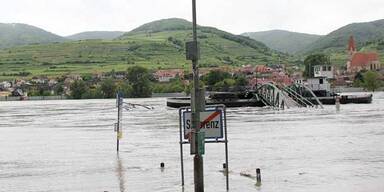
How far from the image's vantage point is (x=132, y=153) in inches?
1215

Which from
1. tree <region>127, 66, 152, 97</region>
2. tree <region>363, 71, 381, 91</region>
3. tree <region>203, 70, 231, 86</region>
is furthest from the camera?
tree <region>363, 71, 381, 91</region>

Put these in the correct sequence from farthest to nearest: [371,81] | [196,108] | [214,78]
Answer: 1. [371,81]
2. [214,78]
3. [196,108]

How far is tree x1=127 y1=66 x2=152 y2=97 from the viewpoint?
637ft

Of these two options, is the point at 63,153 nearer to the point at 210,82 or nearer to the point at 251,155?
the point at 251,155

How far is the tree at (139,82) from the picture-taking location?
194m

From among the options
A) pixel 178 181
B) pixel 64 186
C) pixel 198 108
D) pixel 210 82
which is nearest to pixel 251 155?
pixel 178 181

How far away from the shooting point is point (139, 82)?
19438cm

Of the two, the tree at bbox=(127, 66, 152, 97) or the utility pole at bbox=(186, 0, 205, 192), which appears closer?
the utility pole at bbox=(186, 0, 205, 192)

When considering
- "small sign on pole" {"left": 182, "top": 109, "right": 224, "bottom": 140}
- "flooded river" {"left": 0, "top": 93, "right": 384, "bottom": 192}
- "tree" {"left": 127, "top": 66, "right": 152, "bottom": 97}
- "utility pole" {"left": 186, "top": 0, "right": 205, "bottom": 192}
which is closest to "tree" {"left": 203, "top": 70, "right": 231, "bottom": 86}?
"tree" {"left": 127, "top": 66, "right": 152, "bottom": 97}

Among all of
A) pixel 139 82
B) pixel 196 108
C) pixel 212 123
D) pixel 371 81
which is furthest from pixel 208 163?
pixel 371 81

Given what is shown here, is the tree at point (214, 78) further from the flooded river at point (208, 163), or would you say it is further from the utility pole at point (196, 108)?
the utility pole at point (196, 108)

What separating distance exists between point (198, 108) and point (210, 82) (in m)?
164

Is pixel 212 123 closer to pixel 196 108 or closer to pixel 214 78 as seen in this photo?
pixel 196 108

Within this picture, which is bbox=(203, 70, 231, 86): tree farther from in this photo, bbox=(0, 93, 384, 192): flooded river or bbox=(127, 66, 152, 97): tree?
bbox=(0, 93, 384, 192): flooded river
